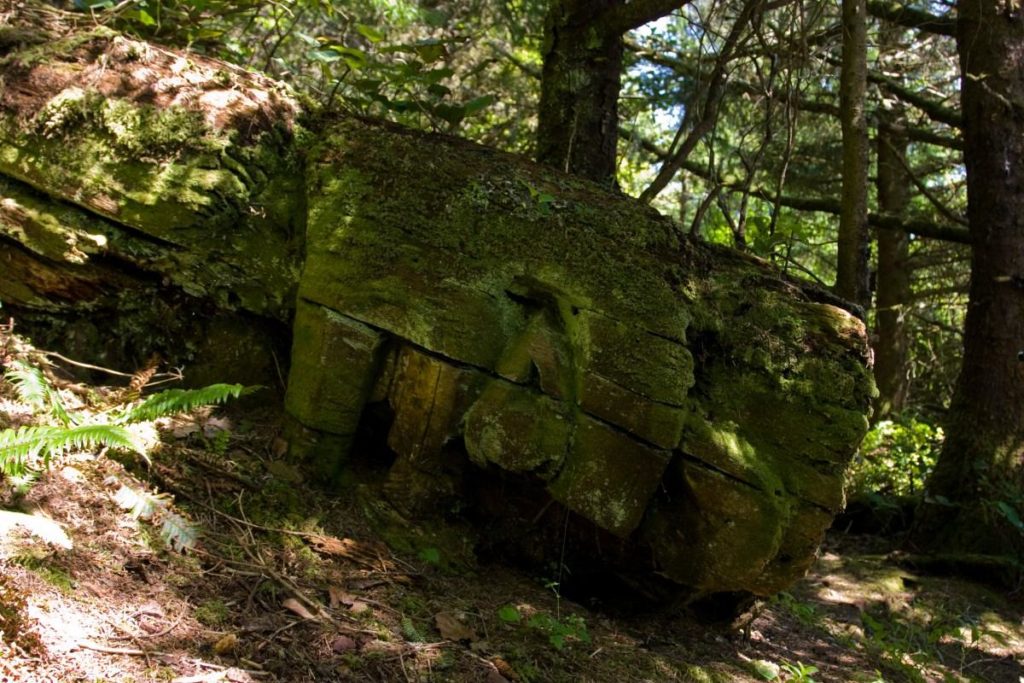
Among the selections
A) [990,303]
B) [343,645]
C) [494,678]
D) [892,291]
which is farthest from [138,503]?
[892,291]

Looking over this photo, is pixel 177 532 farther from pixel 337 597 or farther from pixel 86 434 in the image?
pixel 337 597

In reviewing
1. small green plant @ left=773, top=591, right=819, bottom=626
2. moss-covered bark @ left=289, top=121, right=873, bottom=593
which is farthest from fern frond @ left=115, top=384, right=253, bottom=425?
small green plant @ left=773, top=591, right=819, bottom=626

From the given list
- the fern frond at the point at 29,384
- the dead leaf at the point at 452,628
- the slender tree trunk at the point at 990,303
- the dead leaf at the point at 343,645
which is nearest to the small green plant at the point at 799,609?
the slender tree trunk at the point at 990,303

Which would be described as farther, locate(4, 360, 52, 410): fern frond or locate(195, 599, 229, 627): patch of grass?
locate(4, 360, 52, 410): fern frond

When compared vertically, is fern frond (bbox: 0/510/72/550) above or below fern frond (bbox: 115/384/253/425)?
below

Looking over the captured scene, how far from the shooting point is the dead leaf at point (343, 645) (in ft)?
9.71

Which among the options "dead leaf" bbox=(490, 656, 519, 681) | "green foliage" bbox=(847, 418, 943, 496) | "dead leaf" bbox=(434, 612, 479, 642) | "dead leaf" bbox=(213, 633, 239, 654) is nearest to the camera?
"dead leaf" bbox=(213, 633, 239, 654)

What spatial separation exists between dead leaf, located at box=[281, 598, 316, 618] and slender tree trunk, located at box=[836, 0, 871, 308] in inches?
178

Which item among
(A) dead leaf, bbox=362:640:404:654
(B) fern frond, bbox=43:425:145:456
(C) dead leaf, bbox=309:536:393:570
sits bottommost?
(A) dead leaf, bbox=362:640:404:654

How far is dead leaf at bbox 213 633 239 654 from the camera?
8.76 ft

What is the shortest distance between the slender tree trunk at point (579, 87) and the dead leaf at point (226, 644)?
4.14 m

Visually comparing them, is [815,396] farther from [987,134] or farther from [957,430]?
[987,134]

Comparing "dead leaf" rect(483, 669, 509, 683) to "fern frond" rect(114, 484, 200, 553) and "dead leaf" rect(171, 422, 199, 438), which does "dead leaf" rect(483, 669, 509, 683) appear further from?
"dead leaf" rect(171, 422, 199, 438)

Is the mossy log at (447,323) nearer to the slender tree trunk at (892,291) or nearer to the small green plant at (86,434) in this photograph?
the small green plant at (86,434)
